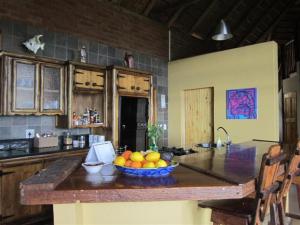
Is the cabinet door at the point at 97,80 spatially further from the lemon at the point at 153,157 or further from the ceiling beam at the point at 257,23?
the ceiling beam at the point at 257,23

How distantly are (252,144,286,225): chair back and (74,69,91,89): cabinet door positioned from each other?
133 inches

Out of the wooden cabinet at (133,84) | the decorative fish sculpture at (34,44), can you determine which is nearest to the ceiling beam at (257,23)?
the wooden cabinet at (133,84)

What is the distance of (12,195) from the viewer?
3373 millimetres

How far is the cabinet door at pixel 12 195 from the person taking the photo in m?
3.30

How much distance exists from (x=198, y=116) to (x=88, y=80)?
289cm

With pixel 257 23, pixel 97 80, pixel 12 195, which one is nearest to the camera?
pixel 12 195

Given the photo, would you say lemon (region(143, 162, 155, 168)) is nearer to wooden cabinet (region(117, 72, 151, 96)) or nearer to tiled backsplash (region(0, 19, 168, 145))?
tiled backsplash (region(0, 19, 168, 145))

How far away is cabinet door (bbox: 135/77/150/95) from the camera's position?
536 cm

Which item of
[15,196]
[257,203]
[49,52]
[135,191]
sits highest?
[49,52]

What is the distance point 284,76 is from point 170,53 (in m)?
4.75

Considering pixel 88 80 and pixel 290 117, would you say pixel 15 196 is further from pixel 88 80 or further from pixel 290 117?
pixel 290 117

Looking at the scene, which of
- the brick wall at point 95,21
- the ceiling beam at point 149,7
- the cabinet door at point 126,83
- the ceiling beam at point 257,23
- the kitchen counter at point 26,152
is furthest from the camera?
the ceiling beam at point 257,23

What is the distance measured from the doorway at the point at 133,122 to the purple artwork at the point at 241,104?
1.69m

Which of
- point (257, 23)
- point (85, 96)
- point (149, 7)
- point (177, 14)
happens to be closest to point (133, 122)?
point (85, 96)
